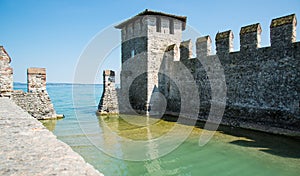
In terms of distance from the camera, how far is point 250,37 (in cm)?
875

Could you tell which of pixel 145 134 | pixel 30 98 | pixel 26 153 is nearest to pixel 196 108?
pixel 145 134

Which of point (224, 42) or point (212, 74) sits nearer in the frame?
point (224, 42)

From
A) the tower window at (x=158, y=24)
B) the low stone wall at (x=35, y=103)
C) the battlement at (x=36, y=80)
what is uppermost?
the tower window at (x=158, y=24)

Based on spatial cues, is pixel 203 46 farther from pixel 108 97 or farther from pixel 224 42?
pixel 108 97

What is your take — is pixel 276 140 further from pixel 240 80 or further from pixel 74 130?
pixel 74 130

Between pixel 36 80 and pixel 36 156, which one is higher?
pixel 36 80

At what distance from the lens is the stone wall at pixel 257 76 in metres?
7.61

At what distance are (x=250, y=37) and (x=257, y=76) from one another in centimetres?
158

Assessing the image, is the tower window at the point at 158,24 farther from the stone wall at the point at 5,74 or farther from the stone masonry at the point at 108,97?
the stone wall at the point at 5,74

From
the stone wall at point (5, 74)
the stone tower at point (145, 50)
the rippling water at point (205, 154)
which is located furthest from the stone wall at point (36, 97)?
the stone tower at point (145, 50)

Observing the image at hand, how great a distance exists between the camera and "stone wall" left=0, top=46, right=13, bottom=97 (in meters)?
9.83

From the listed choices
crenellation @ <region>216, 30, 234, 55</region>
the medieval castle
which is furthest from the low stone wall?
crenellation @ <region>216, 30, 234, 55</region>

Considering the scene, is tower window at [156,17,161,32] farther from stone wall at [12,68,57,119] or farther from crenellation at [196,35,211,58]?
stone wall at [12,68,57,119]

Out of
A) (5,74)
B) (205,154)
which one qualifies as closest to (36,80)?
(5,74)
